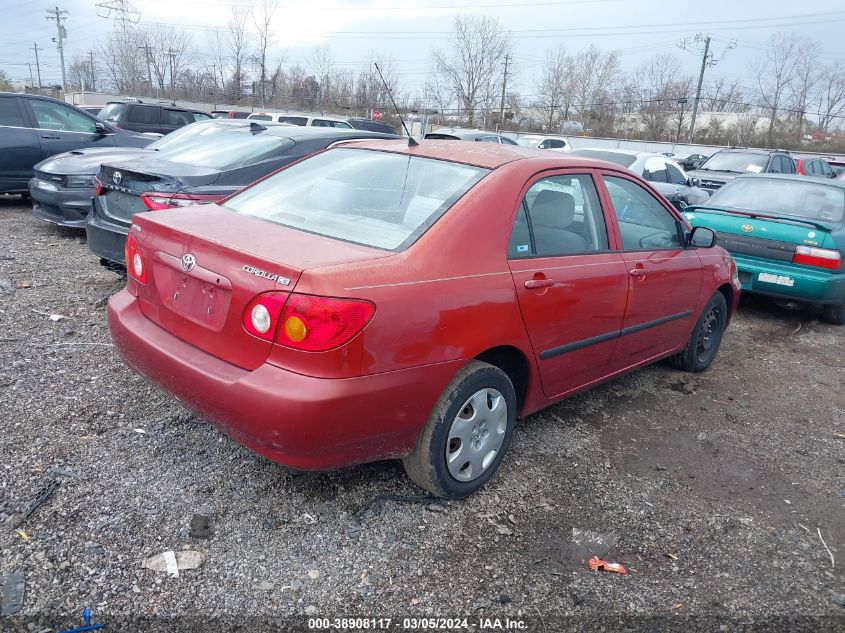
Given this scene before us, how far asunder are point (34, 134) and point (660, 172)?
10.2 metres

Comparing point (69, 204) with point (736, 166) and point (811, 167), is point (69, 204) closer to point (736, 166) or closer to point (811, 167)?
point (736, 166)

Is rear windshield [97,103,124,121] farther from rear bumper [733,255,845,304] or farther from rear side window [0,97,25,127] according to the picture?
rear bumper [733,255,845,304]

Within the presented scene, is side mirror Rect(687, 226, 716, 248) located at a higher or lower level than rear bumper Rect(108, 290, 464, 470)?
higher

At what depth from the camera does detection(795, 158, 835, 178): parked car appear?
14602mm

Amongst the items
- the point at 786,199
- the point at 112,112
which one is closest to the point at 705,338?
the point at 786,199

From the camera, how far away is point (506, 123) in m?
55.5

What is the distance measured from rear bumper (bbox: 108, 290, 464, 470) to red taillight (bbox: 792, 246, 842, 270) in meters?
5.15

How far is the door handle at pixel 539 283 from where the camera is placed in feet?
10.5

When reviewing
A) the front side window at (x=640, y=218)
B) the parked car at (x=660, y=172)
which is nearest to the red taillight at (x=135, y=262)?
the front side window at (x=640, y=218)

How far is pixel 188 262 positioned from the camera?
2.85 m

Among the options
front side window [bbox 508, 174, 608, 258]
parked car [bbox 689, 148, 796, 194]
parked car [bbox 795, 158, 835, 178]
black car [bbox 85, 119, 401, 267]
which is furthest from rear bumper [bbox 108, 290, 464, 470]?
parked car [bbox 795, 158, 835, 178]

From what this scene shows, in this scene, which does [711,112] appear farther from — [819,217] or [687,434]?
[687,434]

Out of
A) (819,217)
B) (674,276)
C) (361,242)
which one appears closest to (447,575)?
(361,242)

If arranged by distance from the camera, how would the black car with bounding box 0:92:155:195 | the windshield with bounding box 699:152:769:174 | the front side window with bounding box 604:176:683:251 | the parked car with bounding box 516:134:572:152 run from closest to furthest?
the front side window with bounding box 604:176:683:251, the black car with bounding box 0:92:155:195, the windshield with bounding box 699:152:769:174, the parked car with bounding box 516:134:572:152
